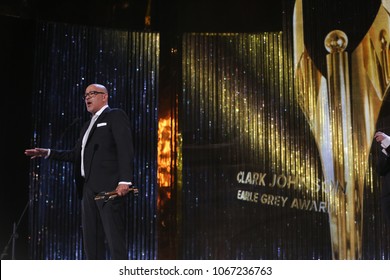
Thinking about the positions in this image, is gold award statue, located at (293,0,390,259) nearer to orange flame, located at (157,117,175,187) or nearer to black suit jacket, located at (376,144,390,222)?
black suit jacket, located at (376,144,390,222)

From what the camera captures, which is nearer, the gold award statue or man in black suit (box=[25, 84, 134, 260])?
man in black suit (box=[25, 84, 134, 260])

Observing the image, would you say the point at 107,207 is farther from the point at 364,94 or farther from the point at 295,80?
the point at 364,94

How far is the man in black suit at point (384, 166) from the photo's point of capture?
11.2 ft

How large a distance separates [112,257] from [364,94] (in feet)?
4.84

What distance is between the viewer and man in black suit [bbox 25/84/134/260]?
10.8 feet

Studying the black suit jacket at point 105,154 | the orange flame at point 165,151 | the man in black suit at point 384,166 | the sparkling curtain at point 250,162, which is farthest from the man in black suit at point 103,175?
the man in black suit at point 384,166

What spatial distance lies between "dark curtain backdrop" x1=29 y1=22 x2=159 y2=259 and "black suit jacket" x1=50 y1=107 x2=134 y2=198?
0.10 metres

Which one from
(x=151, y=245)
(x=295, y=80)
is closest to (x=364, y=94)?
(x=295, y=80)

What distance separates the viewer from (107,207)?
3.27 meters

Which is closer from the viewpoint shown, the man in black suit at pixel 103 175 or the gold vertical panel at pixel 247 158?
the man in black suit at pixel 103 175

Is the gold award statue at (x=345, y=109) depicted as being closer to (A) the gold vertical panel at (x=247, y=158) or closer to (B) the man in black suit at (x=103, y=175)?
(A) the gold vertical panel at (x=247, y=158)

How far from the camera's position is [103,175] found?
3.28 meters

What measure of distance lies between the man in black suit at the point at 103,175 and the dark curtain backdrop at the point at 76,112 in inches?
3.9

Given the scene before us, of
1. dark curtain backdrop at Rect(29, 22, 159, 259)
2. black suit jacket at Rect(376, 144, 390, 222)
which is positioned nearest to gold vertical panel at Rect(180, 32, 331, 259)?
dark curtain backdrop at Rect(29, 22, 159, 259)
